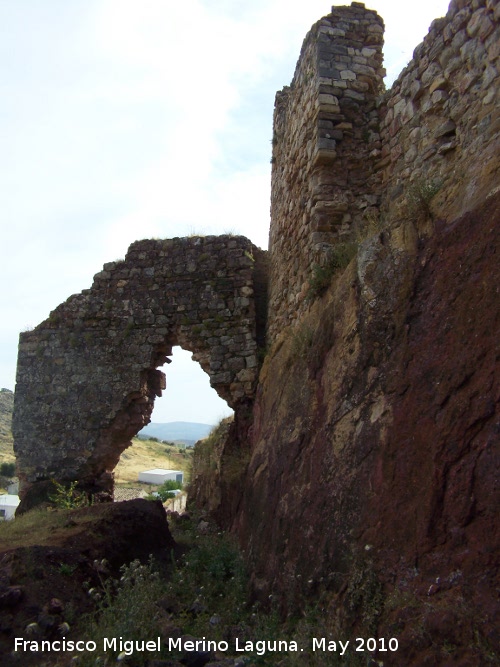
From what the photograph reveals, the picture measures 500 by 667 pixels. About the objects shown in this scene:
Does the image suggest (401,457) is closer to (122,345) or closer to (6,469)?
(122,345)

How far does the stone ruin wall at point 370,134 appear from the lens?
14.9 ft

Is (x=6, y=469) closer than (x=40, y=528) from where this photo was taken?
No

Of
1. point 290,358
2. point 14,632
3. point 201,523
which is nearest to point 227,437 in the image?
point 201,523

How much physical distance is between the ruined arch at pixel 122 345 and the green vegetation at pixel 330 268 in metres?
2.92

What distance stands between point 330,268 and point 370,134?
1825mm

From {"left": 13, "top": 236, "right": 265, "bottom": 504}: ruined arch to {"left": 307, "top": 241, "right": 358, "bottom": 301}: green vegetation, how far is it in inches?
115

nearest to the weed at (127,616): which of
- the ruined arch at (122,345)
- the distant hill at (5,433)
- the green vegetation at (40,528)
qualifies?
the green vegetation at (40,528)

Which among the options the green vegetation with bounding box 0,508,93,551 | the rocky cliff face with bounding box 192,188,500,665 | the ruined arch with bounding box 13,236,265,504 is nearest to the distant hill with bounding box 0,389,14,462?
the ruined arch with bounding box 13,236,265,504

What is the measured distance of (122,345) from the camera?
9.45m

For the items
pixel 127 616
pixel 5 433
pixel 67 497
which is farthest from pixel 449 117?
pixel 5 433

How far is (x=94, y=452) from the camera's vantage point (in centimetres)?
927

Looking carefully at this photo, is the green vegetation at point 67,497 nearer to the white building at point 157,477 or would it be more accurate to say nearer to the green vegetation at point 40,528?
the green vegetation at point 40,528

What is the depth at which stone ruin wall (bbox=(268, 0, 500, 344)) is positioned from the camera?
453 centimetres

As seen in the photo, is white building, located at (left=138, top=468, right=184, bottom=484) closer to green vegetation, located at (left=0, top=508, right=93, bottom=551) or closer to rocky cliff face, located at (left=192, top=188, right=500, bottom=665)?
green vegetation, located at (left=0, top=508, right=93, bottom=551)
